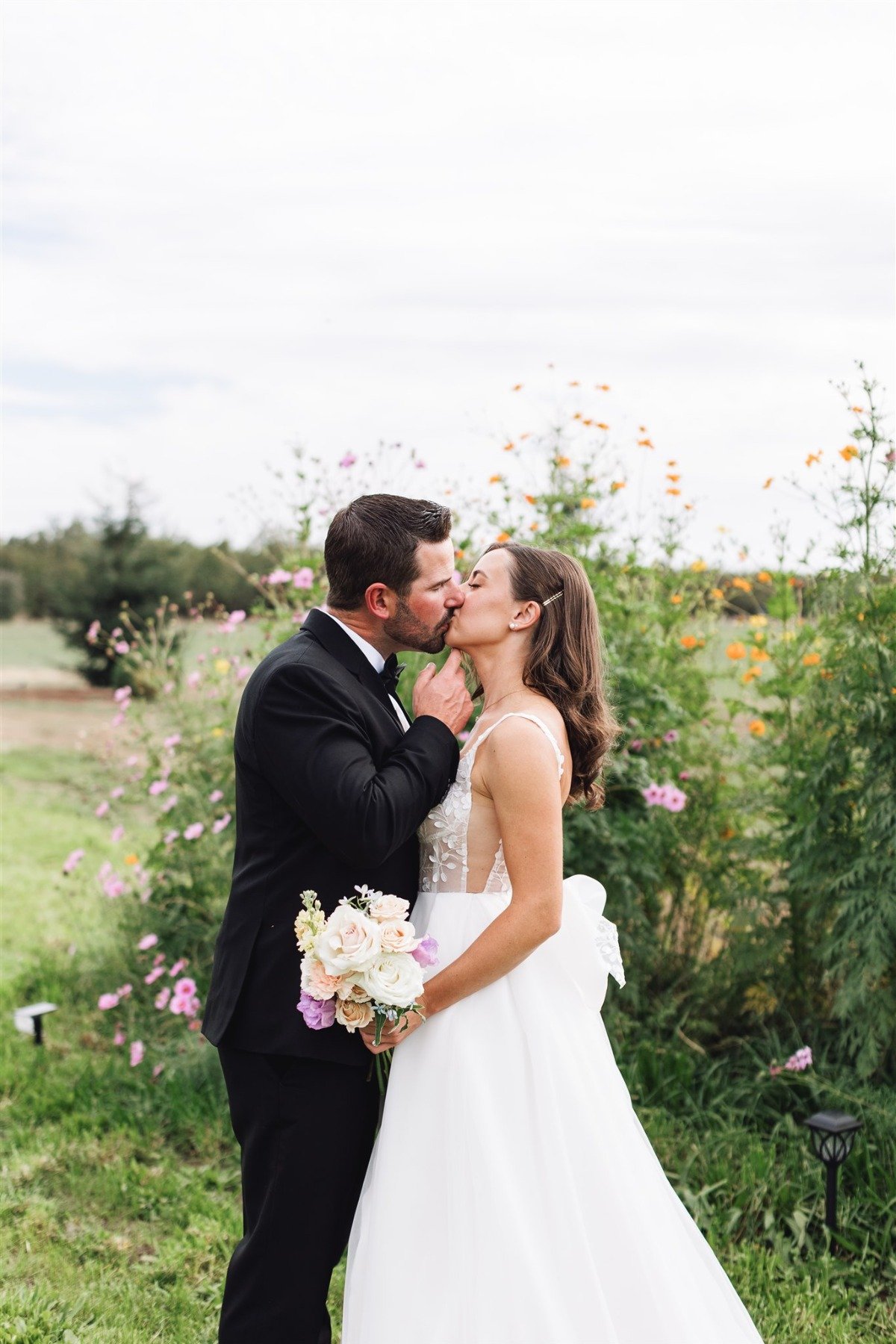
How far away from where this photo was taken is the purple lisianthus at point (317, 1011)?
2492 millimetres

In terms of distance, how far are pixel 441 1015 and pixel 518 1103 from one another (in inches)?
10.1

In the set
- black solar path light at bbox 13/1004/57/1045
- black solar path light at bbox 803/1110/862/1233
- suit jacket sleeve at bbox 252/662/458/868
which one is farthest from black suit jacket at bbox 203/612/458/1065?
black solar path light at bbox 13/1004/57/1045

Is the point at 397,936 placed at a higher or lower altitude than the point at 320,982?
higher

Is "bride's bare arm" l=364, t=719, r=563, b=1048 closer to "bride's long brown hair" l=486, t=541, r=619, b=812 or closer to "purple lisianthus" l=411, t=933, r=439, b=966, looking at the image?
"purple lisianthus" l=411, t=933, r=439, b=966

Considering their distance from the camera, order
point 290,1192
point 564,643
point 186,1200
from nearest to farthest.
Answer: point 290,1192 < point 564,643 < point 186,1200

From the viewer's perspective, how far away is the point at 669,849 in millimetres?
5082

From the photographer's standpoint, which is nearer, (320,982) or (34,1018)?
(320,982)

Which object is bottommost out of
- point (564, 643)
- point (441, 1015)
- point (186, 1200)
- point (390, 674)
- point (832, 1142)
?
point (186, 1200)

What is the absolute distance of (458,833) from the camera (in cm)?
272

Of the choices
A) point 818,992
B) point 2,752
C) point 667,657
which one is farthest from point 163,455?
point 818,992

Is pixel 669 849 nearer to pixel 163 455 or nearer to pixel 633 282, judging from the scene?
pixel 633 282

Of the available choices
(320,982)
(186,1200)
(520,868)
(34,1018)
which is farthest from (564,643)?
(34,1018)

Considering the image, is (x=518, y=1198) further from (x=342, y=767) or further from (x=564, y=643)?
(x=564, y=643)

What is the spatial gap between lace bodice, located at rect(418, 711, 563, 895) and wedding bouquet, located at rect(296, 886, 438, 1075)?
27cm
